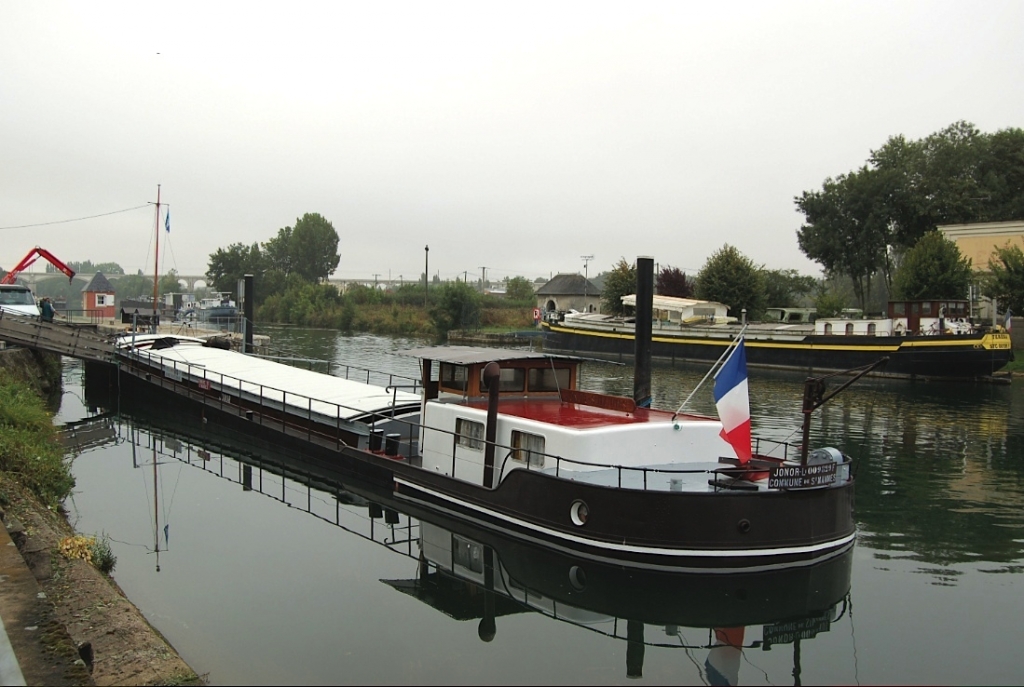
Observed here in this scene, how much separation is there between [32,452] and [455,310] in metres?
59.3

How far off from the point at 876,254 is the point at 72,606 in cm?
6635

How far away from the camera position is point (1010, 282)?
50719mm

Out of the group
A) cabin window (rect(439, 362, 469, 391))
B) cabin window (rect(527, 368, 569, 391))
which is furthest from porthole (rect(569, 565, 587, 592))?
cabin window (rect(439, 362, 469, 391))

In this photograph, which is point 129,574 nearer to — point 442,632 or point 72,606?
point 72,606

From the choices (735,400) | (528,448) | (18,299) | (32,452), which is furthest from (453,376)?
(18,299)

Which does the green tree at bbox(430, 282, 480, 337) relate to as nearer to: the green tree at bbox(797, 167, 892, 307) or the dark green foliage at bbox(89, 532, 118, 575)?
the green tree at bbox(797, 167, 892, 307)

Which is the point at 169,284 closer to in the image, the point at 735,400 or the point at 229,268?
the point at 229,268

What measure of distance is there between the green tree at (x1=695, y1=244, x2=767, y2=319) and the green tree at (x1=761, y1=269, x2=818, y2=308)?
6.42 m

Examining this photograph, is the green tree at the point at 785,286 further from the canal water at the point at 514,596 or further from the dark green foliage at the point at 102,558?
→ the dark green foliage at the point at 102,558

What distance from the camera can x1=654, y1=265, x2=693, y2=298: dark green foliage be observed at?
7688 centimetres

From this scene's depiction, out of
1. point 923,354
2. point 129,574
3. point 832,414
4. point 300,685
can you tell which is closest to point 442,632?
point 300,685

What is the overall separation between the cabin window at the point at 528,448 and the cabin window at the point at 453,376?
2455mm

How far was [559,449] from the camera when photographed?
590 inches

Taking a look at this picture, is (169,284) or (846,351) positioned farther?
(169,284)
